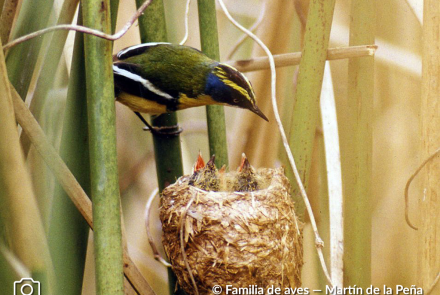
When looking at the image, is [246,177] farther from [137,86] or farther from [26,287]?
[26,287]

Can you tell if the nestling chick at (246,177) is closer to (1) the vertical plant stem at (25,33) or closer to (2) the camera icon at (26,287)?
(1) the vertical plant stem at (25,33)

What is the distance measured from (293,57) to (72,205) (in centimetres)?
67

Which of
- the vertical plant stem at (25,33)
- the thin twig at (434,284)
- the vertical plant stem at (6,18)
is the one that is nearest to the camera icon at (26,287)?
the vertical plant stem at (25,33)

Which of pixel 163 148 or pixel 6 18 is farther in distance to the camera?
pixel 163 148

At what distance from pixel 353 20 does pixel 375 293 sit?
88 centimetres

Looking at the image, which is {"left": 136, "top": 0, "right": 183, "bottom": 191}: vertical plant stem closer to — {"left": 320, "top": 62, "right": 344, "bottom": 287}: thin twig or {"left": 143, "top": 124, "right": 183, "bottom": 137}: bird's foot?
{"left": 143, "top": 124, "right": 183, "bottom": 137}: bird's foot

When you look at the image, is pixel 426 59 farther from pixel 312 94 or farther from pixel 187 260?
Answer: pixel 187 260

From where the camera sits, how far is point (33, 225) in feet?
2.04

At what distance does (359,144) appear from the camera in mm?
1098

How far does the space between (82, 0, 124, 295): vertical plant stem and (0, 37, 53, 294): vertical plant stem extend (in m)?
0.08

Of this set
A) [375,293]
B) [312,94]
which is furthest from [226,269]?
[375,293]

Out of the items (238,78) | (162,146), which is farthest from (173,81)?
(162,146)

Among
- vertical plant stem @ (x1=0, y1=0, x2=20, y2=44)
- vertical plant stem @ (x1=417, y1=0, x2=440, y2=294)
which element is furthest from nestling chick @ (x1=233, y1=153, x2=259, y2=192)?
vertical plant stem @ (x1=0, y1=0, x2=20, y2=44)

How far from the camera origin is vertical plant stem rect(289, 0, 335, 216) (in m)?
0.99
